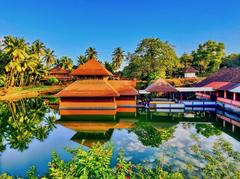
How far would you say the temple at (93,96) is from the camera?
82.1 feet

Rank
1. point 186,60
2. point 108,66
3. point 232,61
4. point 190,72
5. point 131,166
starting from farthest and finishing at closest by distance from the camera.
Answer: point 108,66 → point 186,60 → point 232,61 → point 190,72 → point 131,166

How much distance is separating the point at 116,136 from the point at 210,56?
48.7m

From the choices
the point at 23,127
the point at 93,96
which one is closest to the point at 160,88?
the point at 93,96

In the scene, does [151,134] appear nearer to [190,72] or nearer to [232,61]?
[190,72]

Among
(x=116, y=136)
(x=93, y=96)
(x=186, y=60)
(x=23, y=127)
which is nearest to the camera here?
(x=116, y=136)

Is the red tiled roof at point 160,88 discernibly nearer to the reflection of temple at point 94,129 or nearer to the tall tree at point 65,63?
the reflection of temple at point 94,129

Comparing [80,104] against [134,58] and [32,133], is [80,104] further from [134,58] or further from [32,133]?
[134,58]

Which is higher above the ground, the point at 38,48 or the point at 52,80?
the point at 38,48

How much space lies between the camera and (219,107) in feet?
91.8

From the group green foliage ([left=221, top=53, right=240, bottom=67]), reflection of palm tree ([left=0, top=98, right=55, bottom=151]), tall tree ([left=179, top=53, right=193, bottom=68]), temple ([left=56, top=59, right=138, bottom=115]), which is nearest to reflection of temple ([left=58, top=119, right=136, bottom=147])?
reflection of palm tree ([left=0, top=98, right=55, bottom=151])

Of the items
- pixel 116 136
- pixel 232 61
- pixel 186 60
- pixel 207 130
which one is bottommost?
pixel 116 136

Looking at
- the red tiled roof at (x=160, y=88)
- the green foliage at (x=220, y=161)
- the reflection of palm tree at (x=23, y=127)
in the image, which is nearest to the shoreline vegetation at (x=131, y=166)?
the green foliage at (x=220, y=161)

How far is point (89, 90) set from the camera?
25766mm

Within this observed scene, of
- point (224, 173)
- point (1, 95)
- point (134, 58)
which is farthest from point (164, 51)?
point (224, 173)
